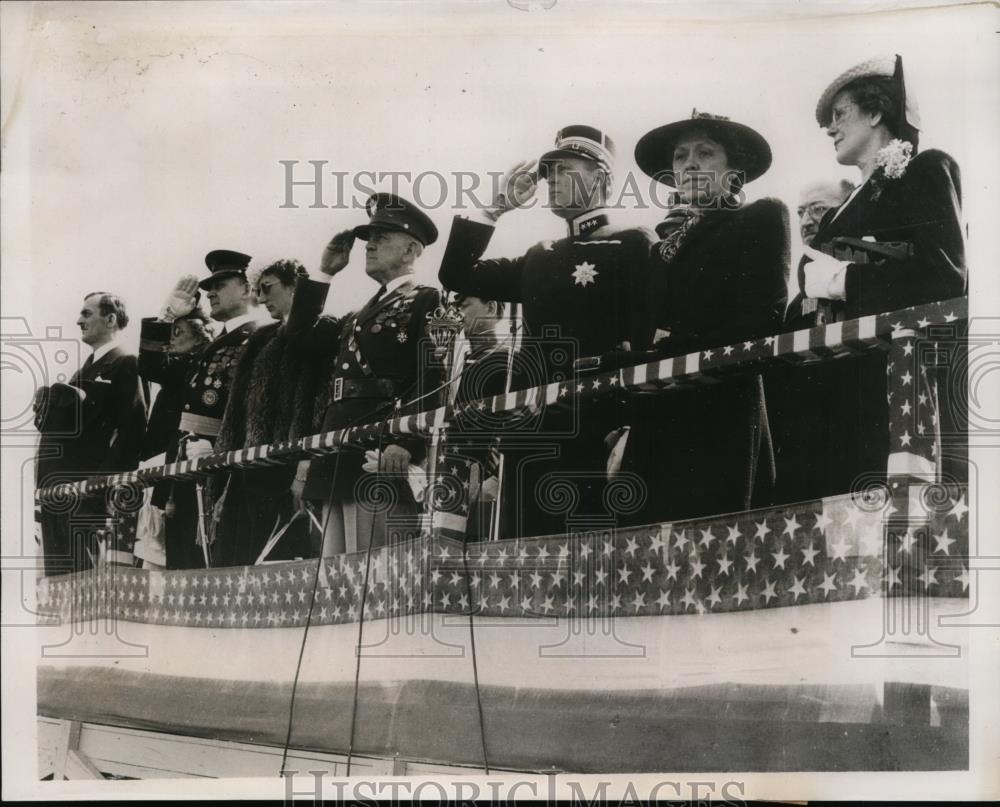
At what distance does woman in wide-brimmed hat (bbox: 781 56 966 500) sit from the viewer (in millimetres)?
3758

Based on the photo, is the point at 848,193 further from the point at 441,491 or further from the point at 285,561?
the point at 285,561

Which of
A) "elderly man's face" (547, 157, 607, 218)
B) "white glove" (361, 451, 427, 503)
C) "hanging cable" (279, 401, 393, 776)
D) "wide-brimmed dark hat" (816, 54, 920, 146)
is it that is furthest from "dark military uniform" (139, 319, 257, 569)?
"wide-brimmed dark hat" (816, 54, 920, 146)

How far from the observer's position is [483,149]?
4.05 m

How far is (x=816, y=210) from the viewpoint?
3.87 metres

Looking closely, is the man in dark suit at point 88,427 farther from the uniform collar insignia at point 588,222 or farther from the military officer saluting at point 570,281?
the uniform collar insignia at point 588,222

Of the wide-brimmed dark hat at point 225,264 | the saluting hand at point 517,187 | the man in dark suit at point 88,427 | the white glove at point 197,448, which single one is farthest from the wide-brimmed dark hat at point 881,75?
the man in dark suit at point 88,427

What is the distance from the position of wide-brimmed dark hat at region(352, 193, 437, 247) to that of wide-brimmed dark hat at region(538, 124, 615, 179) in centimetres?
43

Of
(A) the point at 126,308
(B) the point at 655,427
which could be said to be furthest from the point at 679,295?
(A) the point at 126,308

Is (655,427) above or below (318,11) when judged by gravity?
below

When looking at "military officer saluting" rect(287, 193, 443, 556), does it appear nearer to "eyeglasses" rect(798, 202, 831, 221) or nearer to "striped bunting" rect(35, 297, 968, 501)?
"striped bunting" rect(35, 297, 968, 501)

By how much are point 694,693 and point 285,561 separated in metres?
1.37

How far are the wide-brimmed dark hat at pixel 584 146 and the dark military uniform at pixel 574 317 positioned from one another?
0.17 metres

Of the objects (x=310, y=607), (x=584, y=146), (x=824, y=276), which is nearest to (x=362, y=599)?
(x=310, y=607)

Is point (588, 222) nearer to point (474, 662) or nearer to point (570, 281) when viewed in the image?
point (570, 281)
